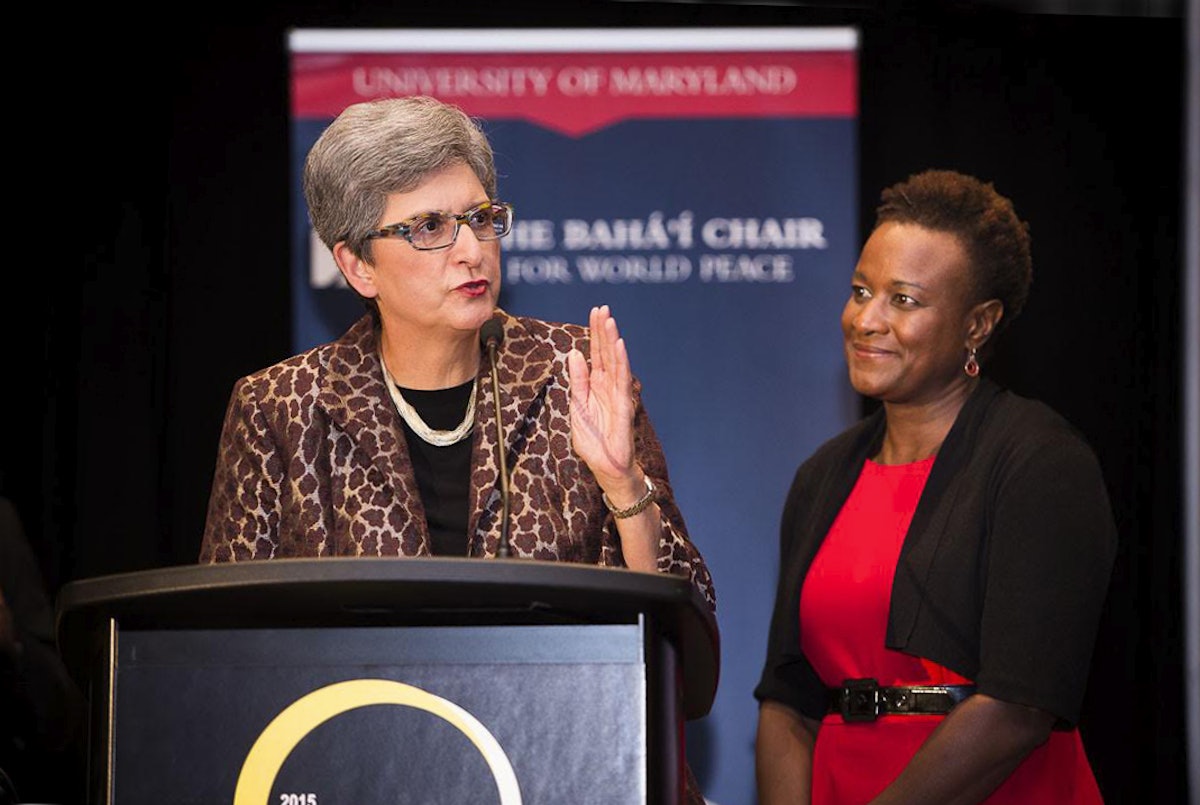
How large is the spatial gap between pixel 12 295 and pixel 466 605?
3.54 metres

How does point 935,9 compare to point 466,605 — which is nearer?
point 466,605

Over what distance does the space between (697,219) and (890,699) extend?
5.64 feet

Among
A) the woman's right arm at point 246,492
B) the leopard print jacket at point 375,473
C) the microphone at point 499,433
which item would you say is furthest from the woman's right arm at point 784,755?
the woman's right arm at point 246,492

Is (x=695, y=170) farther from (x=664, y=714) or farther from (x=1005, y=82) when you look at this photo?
(x=664, y=714)

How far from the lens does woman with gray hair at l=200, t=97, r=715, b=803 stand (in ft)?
7.00

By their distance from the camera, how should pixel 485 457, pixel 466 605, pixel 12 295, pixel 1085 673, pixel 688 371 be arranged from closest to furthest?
pixel 466 605 → pixel 485 457 → pixel 1085 673 → pixel 688 371 → pixel 12 295

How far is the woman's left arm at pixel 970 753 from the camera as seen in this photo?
2.73m

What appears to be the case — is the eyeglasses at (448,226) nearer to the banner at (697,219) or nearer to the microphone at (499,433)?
the microphone at (499,433)

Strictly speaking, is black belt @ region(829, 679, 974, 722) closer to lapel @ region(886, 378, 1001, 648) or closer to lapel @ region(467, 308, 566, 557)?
lapel @ region(886, 378, 1001, 648)

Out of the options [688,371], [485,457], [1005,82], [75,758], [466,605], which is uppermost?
[1005,82]

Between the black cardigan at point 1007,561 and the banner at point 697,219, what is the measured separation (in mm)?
1073

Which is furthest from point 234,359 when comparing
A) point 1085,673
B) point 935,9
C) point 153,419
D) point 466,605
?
point 466,605

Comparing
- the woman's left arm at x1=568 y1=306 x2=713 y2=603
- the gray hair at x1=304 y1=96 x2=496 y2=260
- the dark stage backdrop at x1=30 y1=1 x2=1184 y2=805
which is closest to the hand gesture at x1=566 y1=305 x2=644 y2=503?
the woman's left arm at x1=568 y1=306 x2=713 y2=603

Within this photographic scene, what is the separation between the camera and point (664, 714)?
1.46 metres
